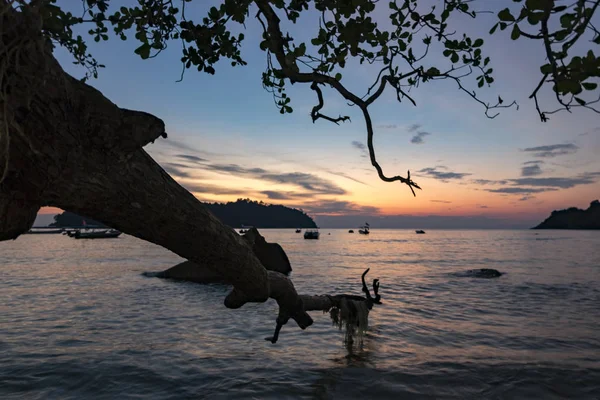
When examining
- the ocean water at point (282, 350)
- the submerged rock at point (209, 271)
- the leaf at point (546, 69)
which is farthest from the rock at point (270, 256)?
the leaf at point (546, 69)

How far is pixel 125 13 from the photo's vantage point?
4.28 meters

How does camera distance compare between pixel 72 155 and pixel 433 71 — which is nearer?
pixel 72 155

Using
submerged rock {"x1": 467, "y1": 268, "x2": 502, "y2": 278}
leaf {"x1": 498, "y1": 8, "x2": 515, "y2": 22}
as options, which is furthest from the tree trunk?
submerged rock {"x1": 467, "y1": 268, "x2": 502, "y2": 278}

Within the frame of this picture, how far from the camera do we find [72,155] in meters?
2.49

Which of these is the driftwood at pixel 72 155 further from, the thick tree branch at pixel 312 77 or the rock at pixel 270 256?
the rock at pixel 270 256

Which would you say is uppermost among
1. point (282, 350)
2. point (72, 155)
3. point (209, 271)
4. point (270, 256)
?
point (72, 155)

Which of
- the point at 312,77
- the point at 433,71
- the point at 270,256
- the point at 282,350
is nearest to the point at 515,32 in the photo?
the point at 312,77

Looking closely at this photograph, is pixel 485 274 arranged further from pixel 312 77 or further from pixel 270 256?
pixel 312 77

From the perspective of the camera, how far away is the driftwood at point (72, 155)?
6.86ft

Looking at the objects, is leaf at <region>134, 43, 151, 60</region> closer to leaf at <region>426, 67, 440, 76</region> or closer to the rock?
leaf at <region>426, 67, 440, 76</region>

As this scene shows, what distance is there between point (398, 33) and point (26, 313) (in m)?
16.9

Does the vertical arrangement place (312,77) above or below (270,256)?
Result: above

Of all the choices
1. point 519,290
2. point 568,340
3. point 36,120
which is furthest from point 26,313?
point 519,290

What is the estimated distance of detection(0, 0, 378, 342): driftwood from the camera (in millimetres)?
2092
